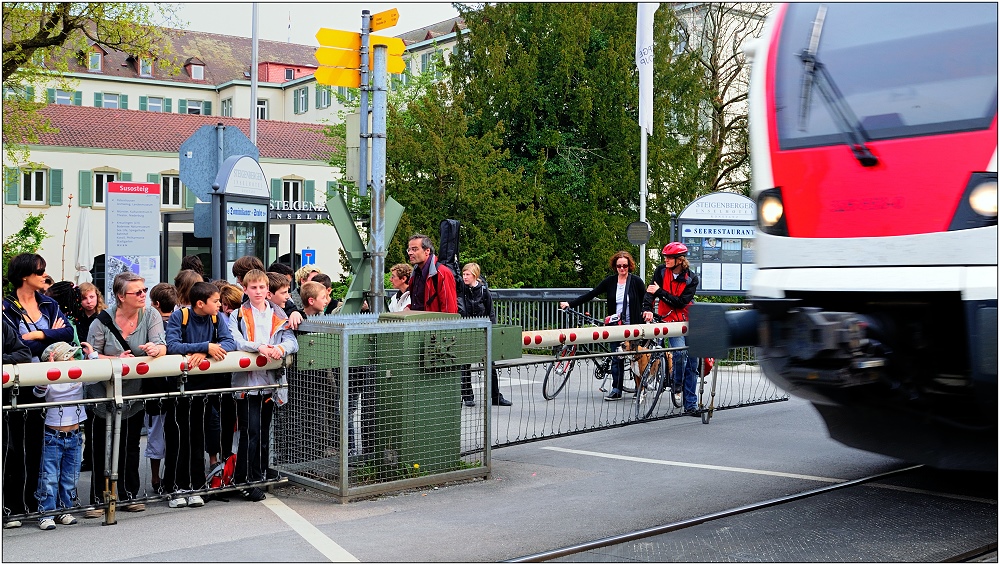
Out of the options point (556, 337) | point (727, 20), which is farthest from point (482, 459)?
point (727, 20)

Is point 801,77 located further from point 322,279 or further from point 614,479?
point 322,279

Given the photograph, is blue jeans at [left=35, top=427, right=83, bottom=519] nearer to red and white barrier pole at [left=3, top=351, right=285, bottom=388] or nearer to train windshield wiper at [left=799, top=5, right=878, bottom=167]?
red and white barrier pole at [left=3, top=351, right=285, bottom=388]

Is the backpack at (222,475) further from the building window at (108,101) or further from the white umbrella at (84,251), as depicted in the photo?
the building window at (108,101)

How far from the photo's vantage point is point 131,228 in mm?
12414

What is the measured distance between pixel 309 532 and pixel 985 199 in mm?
4075

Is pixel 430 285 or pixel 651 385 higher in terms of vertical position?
pixel 430 285

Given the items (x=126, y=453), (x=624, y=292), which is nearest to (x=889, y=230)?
(x=126, y=453)

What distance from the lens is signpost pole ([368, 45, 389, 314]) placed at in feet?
25.3

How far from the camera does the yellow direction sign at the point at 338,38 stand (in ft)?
27.4

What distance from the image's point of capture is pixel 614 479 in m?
7.74

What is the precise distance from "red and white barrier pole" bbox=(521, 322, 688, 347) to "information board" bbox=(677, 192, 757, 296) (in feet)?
19.2

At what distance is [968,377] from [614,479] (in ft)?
9.78

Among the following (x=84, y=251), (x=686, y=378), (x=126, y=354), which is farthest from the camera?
(x=84, y=251)

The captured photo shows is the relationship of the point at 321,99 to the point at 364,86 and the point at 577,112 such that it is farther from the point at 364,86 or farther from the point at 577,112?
the point at 364,86
